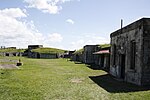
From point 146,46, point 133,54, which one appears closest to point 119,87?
point 146,46

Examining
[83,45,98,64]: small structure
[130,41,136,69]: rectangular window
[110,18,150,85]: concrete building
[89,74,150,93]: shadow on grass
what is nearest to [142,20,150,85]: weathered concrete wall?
[110,18,150,85]: concrete building

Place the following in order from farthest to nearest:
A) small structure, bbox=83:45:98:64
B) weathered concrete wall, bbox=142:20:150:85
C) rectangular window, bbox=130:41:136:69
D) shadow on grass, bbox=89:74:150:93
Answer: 1. small structure, bbox=83:45:98:64
2. rectangular window, bbox=130:41:136:69
3. weathered concrete wall, bbox=142:20:150:85
4. shadow on grass, bbox=89:74:150:93

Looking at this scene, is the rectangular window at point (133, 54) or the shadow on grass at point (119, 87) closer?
the shadow on grass at point (119, 87)

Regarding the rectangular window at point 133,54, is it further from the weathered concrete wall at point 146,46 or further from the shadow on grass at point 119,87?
the weathered concrete wall at point 146,46

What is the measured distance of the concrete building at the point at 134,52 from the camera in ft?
51.9

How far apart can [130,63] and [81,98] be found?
764 centimetres

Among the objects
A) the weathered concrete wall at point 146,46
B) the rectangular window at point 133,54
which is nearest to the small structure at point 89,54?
the rectangular window at point 133,54

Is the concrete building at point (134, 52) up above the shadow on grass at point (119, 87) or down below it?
above

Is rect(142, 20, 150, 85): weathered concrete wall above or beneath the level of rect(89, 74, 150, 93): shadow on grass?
above

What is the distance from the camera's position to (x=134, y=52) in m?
17.9

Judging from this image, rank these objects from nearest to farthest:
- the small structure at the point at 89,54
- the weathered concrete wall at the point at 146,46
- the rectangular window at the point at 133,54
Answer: the weathered concrete wall at the point at 146,46, the rectangular window at the point at 133,54, the small structure at the point at 89,54

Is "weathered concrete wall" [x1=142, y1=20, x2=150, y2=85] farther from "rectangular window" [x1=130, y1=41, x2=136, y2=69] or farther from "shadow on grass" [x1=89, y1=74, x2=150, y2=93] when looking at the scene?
"rectangular window" [x1=130, y1=41, x2=136, y2=69]

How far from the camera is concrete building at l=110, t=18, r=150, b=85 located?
51.9ft

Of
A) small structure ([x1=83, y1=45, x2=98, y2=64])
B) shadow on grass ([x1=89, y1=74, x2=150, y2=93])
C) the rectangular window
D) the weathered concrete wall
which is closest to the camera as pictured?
shadow on grass ([x1=89, y1=74, x2=150, y2=93])
